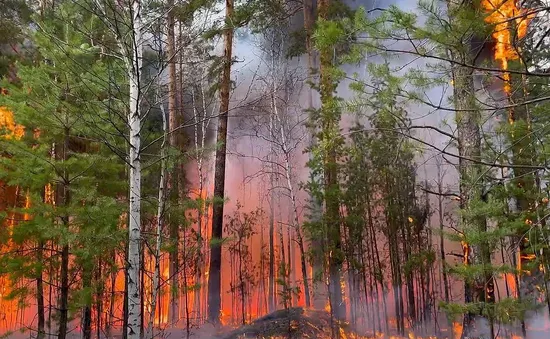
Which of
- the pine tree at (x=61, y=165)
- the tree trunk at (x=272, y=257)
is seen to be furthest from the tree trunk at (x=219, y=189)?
the pine tree at (x=61, y=165)

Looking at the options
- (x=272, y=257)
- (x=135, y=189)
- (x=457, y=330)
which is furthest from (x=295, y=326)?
(x=135, y=189)

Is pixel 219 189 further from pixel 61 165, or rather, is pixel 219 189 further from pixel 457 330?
pixel 457 330

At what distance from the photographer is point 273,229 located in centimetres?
929

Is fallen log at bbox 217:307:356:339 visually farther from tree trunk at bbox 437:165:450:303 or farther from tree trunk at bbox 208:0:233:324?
tree trunk at bbox 437:165:450:303

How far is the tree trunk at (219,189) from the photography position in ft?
29.6

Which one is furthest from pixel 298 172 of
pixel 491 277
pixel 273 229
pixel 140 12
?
pixel 140 12

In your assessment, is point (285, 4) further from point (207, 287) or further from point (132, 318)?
point (132, 318)

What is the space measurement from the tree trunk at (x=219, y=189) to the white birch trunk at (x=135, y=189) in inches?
174

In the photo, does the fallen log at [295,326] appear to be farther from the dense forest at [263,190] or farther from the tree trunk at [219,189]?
the tree trunk at [219,189]

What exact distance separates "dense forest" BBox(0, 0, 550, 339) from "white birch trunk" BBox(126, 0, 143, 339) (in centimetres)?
3

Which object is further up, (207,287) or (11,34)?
(11,34)

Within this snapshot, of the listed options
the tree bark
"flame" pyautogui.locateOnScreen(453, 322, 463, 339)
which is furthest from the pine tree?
"flame" pyautogui.locateOnScreen(453, 322, 463, 339)

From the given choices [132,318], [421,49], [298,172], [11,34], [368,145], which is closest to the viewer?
[421,49]

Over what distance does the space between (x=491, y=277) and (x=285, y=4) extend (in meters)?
7.95
